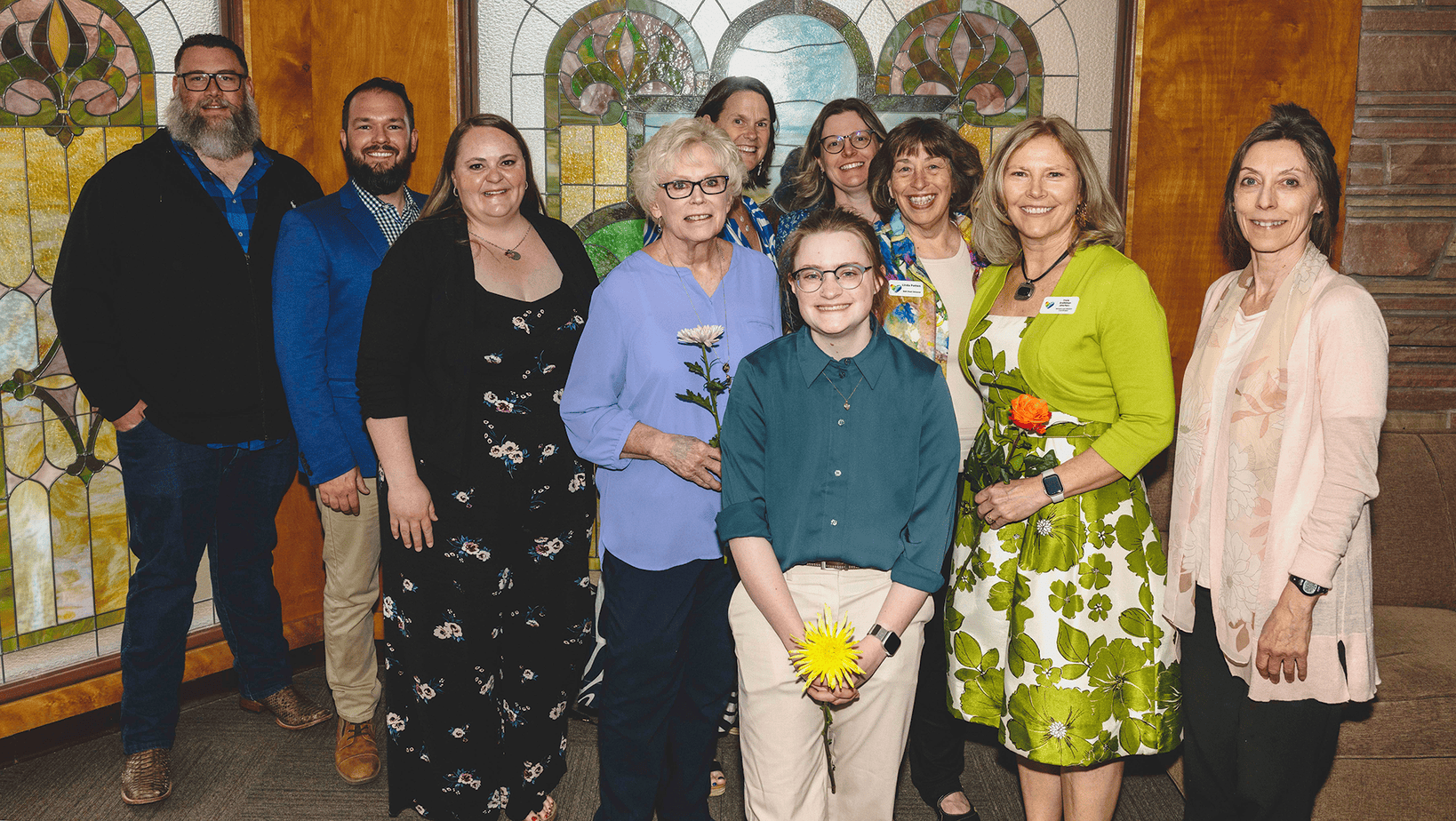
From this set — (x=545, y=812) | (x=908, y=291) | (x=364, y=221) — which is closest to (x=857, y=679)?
(x=908, y=291)

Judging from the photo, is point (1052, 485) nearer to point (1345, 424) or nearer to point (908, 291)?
point (1345, 424)

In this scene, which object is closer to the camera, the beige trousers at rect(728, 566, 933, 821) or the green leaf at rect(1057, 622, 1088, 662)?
the beige trousers at rect(728, 566, 933, 821)

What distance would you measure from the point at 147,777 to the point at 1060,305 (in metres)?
2.89

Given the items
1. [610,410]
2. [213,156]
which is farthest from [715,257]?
[213,156]

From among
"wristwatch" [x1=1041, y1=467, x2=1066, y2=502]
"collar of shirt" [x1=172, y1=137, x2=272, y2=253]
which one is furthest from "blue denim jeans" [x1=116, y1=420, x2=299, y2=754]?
"wristwatch" [x1=1041, y1=467, x2=1066, y2=502]

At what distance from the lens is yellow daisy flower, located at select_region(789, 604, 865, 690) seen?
173 centimetres

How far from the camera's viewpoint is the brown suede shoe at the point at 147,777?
8.79 feet

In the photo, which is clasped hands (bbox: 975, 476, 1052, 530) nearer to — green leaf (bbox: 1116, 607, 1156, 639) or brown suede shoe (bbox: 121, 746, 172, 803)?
green leaf (bbox: 1116, 607, 1156, 639)

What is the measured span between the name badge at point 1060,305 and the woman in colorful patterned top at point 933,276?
36 centimetres

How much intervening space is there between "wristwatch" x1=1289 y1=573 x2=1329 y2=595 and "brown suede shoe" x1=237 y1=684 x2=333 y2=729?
299cm

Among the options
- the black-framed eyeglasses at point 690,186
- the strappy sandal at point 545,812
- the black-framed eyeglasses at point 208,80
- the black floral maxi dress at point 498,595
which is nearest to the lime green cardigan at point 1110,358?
the black-framed eyeglasses at point 690,186

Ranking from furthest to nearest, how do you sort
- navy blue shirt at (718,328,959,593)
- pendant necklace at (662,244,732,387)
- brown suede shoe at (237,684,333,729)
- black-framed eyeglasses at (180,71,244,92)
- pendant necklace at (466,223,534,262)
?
brown suede shoe at (237,684,333,729)
black-framed eyeglasses at (180,71,244,92)
pendant necklace at (466,223,534,262)
pendant necklace at (662,244,732,387)
navy blue shirt at (718,328,959,593)

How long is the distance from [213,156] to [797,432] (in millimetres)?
2177

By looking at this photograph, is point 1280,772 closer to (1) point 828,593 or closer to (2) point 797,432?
(1) point 828,593
